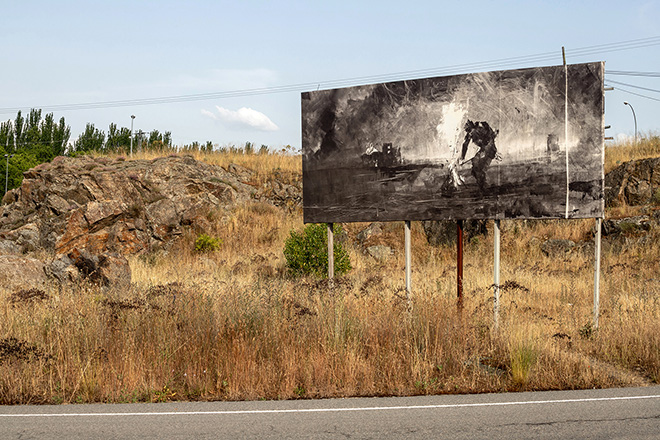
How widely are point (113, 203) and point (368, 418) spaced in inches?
811

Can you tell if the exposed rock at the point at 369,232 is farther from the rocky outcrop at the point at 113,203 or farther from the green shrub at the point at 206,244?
the rocky outcrop at the point at 113,203

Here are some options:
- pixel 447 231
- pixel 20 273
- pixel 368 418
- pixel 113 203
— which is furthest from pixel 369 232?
pixel 368 418

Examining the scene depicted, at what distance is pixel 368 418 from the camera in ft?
21.4

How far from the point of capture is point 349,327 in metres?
9.03

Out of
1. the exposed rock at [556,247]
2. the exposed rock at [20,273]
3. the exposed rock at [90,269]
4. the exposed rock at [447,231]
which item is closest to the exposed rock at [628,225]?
the exposed rock at [556,247]

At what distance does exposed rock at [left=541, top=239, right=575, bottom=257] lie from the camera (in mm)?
21553

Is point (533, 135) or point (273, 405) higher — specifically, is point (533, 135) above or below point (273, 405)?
above

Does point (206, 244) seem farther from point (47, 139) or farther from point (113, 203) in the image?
point (47, 139)

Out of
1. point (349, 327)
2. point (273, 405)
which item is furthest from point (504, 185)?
point (273, 405)

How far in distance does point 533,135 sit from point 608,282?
7189mm

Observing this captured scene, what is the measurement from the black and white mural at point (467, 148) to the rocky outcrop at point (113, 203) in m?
13.8

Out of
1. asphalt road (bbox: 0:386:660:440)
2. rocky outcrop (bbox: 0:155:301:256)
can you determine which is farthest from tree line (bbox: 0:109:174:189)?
asphalt road (bbox: 0:386:660:440)

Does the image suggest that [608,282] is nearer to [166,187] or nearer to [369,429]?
[369,429]

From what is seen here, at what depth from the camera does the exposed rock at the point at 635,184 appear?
24797 mm
